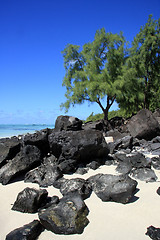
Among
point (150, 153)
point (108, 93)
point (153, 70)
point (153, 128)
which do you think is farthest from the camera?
point (153, 70)

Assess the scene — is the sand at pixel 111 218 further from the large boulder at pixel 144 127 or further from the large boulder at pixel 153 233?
the large boulder at pixel 144 127

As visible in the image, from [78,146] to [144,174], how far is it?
2175 millimetres

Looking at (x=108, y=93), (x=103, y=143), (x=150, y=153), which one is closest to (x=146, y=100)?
(x=108, y=93)

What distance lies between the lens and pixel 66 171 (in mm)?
5434

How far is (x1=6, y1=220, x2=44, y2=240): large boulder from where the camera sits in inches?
101

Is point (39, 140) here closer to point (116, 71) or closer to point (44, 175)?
point (44, 175)

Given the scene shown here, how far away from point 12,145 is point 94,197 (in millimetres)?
3650

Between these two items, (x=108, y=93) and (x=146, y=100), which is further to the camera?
(x=146, y=100)

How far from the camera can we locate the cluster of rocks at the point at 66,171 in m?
2.92

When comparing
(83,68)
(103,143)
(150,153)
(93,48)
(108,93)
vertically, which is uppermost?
(93,48)

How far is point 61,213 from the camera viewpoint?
2959 millimetres

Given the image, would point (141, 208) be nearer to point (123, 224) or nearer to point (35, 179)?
point (123, 224)

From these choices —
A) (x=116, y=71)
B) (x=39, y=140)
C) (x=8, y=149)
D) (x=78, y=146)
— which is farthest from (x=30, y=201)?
(x=116, y=71)

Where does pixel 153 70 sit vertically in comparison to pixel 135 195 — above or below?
above
